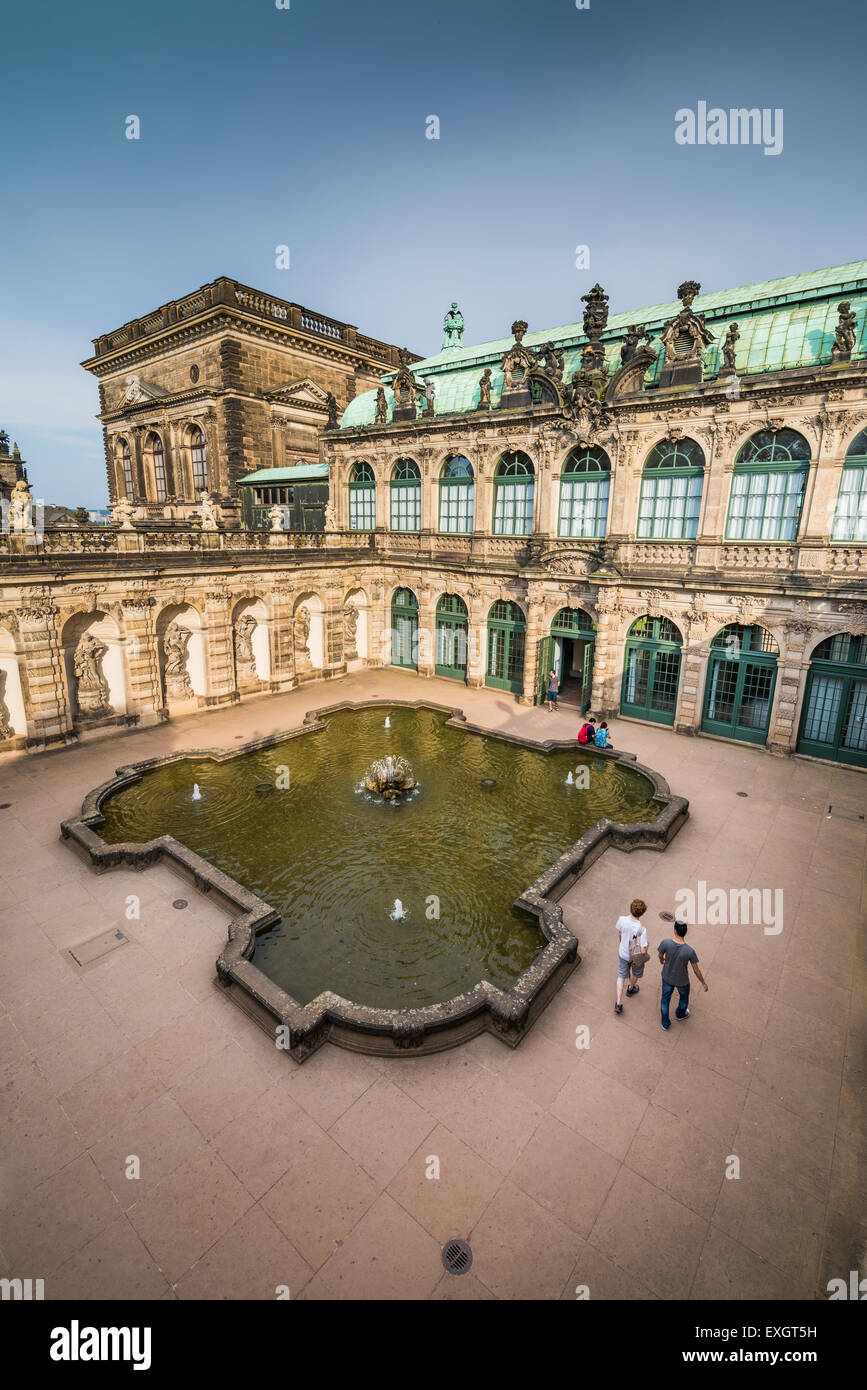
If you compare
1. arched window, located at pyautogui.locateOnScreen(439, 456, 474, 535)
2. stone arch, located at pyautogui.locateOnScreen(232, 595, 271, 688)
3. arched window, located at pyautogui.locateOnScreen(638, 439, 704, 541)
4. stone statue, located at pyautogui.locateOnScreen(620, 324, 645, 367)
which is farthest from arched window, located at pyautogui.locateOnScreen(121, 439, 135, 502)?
arched window, located at pyautogui.locateOnScreen(638, 439, 704, 541)

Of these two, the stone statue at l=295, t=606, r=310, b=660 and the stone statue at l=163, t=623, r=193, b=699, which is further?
the stone statue at l=295, t=606, r=310, b=660

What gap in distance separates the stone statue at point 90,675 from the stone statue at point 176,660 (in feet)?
8.24

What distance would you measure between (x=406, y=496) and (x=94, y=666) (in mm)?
16979

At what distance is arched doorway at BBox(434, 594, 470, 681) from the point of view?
3047 centimetres

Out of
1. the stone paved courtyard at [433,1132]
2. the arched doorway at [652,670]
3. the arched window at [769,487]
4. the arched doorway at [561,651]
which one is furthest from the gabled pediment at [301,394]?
the stone paved courtyard at [433,1132]

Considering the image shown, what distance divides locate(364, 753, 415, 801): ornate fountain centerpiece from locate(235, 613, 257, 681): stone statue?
10756 mm

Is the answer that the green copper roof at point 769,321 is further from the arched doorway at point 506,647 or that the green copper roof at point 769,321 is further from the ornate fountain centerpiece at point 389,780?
the ornate fountain centerpiece at point 389,780

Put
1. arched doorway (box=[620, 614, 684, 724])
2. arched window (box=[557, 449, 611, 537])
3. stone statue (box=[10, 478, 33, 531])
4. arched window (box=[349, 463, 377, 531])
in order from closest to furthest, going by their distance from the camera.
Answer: stone statue (box=[10, 478, 33, 531])
arched doorway (box=[620, 614, 684, 724])
arched window (box=[557, 449, 611, 537])
arched window (box=[349, 463, 377, 531])

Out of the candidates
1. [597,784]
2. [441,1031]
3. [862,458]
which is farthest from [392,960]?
[862,458]

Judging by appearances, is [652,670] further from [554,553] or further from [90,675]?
[90,675]

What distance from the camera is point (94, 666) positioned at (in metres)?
22.0

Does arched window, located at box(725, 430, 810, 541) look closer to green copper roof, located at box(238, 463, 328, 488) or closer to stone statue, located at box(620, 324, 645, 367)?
stone statue, located at box(620, 324, 645, 367)

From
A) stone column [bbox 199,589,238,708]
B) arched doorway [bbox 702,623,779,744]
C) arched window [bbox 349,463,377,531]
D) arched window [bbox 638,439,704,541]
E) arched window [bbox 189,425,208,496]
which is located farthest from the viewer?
arched window [bbox 189,425,208,496]

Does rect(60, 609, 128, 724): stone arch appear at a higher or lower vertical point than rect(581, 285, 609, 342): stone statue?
lower
